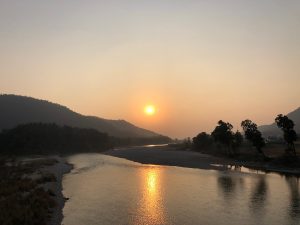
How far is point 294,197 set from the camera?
6072 centimetres

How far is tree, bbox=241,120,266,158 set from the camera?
5175 inches

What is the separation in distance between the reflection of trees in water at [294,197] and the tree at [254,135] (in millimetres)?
41724

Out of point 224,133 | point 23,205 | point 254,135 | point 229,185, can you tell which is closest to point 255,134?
point 254,135

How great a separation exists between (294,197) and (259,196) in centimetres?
559

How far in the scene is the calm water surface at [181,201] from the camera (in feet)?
147

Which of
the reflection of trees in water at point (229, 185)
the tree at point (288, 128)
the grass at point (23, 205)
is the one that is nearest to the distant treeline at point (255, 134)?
the tree at point (288, 128)

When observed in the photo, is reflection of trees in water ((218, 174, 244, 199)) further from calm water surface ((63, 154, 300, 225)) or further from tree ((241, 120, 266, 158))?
tree ((241, 120, 266, 158))

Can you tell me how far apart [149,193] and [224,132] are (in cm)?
10342

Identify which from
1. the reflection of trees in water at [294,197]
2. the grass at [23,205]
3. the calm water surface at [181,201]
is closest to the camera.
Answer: the grass at [23,205]

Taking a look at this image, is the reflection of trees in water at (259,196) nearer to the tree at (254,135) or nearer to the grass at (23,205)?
the grass at (23,205)

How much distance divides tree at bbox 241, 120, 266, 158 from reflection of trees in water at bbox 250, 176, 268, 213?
5200 cm

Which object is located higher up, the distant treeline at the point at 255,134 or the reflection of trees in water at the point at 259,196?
the distant treeline at the point at 255,134

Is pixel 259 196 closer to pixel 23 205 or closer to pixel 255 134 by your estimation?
pixel 23 205

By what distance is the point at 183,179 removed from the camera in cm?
8338
